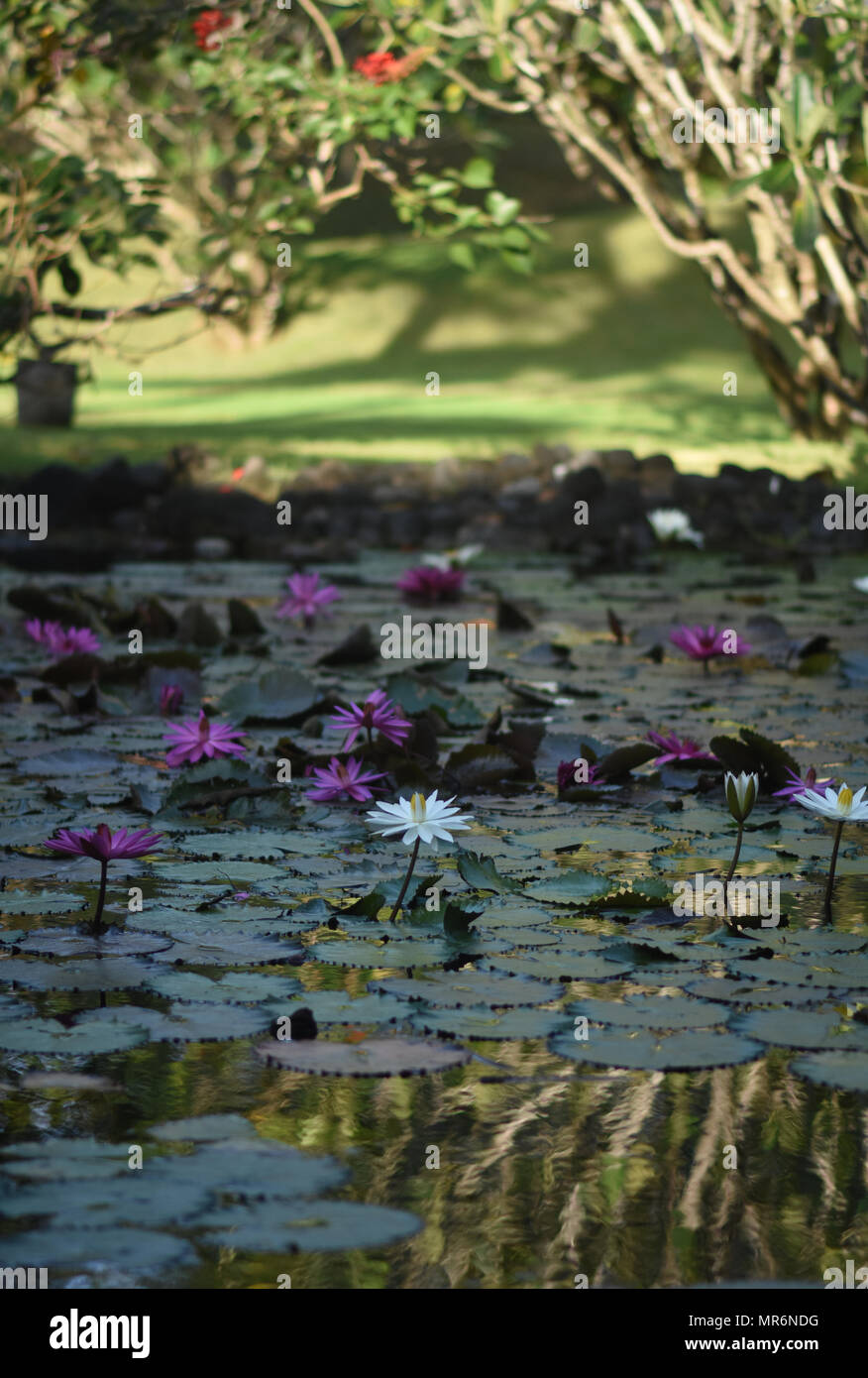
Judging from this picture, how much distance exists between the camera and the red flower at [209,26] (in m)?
6.97

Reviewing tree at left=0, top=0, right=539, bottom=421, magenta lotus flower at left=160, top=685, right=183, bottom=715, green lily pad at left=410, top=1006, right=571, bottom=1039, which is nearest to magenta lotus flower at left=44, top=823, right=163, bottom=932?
green lily pad at left=410, top=1006, right=571, bottom=1039

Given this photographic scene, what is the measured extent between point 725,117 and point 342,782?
6320 mm

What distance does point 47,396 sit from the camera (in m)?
11.1

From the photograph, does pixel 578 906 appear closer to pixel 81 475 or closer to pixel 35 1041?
pixel 35 1041

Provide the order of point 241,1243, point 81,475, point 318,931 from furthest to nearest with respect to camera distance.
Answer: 1. point 81,475
2. point 318,931
3. point 241,1243

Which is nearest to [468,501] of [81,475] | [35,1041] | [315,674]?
[81,475]

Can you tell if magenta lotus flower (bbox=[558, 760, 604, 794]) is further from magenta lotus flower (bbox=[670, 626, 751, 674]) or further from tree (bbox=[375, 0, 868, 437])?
tree (bbox=[375, 0, 868, 437])

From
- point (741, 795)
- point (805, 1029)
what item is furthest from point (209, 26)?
point (805, 1029)

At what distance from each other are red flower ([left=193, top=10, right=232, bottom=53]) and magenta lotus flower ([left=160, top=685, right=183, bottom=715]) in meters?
4.51

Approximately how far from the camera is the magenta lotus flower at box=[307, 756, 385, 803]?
240 centimetres

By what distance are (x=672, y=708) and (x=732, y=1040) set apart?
1.92 m

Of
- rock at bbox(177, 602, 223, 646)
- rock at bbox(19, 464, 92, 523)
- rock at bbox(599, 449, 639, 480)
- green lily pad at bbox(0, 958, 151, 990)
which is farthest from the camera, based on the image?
rock at bbox(599, 449, 639, 480)

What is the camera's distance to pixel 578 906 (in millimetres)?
2027

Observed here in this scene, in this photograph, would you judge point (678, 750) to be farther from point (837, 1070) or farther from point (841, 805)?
point (837, 1070)
